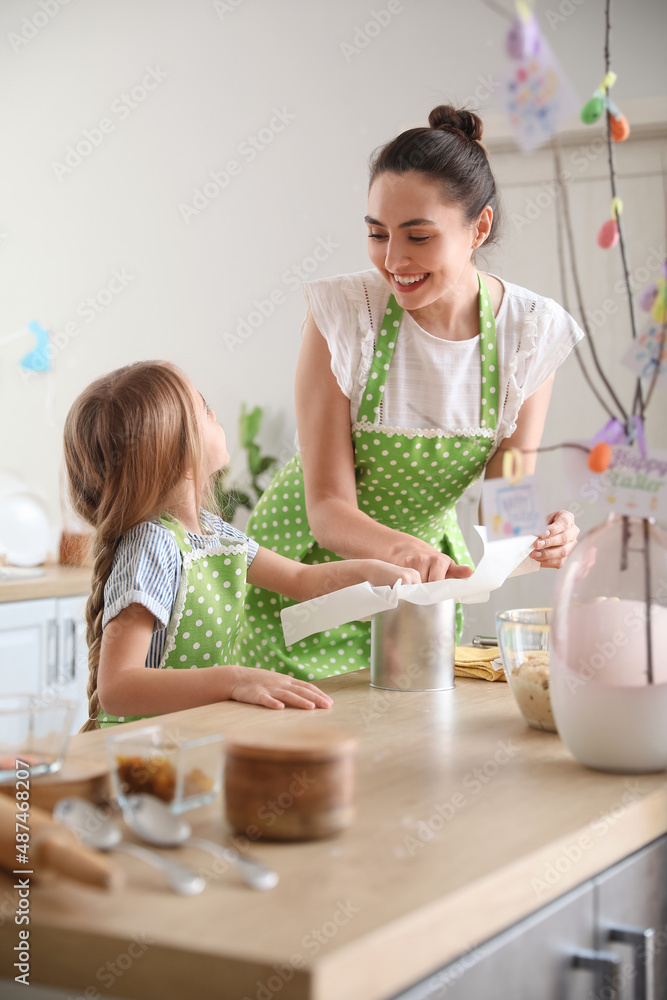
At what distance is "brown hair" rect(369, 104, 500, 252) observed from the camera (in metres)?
1.51

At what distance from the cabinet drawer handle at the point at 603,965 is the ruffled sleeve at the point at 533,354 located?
3.33 feet

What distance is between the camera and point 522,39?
0.73 m

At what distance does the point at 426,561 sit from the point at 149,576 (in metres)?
0.37

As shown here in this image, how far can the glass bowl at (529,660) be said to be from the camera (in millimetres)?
1042

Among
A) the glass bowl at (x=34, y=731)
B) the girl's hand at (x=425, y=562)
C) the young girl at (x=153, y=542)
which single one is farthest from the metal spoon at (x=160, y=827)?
the girl's hand at (x=425, y=562)

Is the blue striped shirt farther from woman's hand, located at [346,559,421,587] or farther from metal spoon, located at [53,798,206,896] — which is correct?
metal spoon, located at [53,798,206,896]

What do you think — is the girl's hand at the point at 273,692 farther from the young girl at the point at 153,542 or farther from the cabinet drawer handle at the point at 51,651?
the cabinet drawer handle at the point at 51,651

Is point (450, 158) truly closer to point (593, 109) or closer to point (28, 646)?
point (593, 109)

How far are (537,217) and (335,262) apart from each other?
75 cm

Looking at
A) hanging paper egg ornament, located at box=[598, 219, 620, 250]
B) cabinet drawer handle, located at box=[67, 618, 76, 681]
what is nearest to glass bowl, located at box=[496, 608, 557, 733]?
hanging paper egg ornament, located at box=[598, 219, 620, 250]

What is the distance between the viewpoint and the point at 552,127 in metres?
0.75

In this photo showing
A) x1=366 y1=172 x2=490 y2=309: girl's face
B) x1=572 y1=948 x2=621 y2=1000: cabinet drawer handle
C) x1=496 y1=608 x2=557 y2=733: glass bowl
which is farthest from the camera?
x1=366 y1=172 x2=490 y2=309: girl's face

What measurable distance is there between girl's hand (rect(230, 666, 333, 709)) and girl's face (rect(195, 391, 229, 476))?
0.39 m

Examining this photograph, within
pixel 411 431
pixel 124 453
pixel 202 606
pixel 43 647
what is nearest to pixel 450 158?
pixel 411 431
